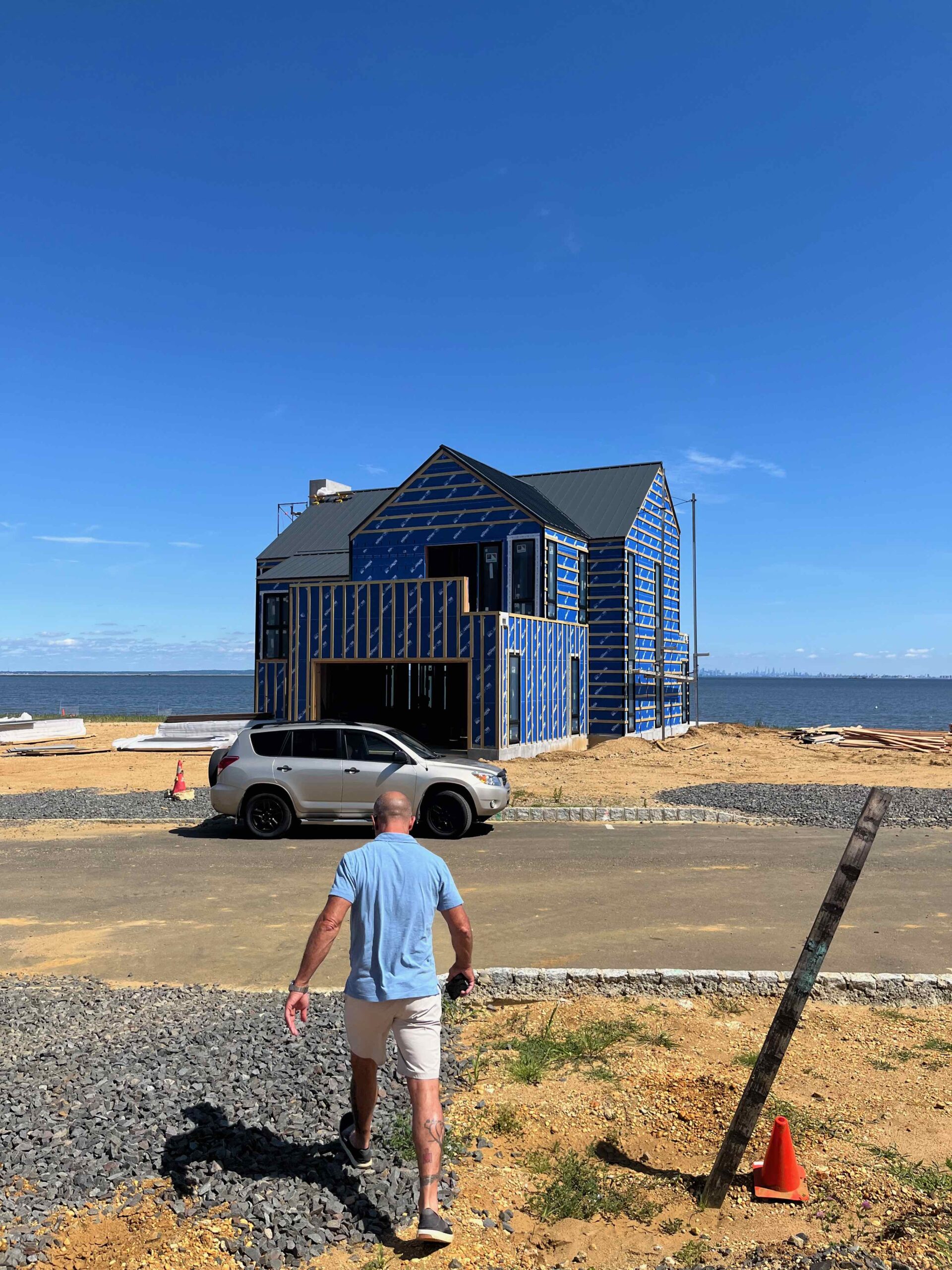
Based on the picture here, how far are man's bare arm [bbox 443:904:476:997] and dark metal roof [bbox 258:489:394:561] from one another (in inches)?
1282

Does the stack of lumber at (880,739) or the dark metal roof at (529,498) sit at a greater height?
the dark metal roof at (529,498)

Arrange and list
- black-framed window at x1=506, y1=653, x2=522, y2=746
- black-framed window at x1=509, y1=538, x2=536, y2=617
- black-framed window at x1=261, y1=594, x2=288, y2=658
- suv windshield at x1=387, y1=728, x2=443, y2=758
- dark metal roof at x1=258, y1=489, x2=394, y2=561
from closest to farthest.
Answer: suv windshield at x1=387, y1=728, x2=443, y2=758 → black-framed window at x1=506, y1=653, x2=522, y2=746 → black-framed window at x1=509, y1=538, x2=536, y2=617 → black-framed window at x1=261, y1=594, x2=288, y2=658 → dark metal roof at x1=258, y1=489, x2=394, y2=561

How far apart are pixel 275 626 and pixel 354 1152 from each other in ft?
104

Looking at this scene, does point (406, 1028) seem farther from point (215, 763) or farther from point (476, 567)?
point (476, 567)

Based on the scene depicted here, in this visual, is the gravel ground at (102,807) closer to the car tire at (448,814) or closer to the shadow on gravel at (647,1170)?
the car tire at (448,814)

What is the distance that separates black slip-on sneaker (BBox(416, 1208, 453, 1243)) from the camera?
3.76 m

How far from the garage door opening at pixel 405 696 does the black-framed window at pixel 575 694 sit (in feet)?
11.6

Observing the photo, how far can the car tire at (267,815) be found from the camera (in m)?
→ 13.8

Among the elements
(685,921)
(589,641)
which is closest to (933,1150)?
(685,921)

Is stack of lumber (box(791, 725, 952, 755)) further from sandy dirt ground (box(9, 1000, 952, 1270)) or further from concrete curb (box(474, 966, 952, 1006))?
sandy dirt ground (box(9, 1000, 952, 1270))

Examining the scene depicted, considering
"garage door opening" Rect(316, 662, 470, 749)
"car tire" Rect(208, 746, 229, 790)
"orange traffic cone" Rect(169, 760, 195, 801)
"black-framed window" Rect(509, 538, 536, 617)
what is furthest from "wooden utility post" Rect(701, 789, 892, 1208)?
"black-framed window" Rect(509, 538, 536, 617)

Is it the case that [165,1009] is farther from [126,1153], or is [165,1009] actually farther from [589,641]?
[589,641]

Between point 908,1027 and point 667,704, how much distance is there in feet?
97.3

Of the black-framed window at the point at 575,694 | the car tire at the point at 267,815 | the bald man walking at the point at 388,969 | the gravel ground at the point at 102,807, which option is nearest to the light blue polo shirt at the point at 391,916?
the bald man walking at the point at 388,969
